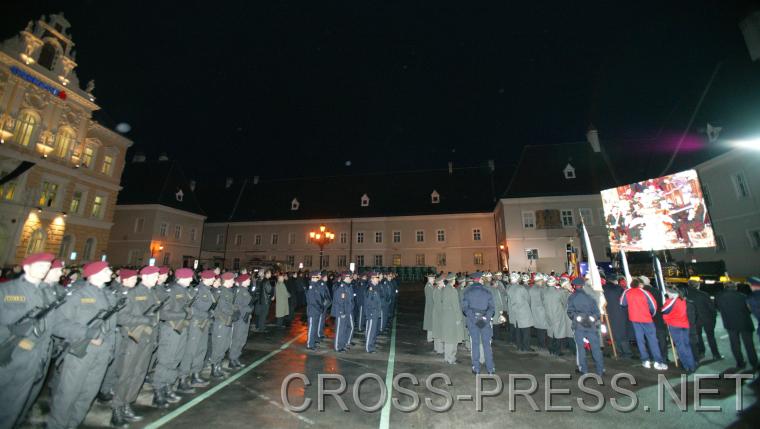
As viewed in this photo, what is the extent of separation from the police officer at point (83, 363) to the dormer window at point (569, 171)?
35.4 metres

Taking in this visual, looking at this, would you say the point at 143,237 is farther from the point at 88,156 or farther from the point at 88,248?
the point at 88,156

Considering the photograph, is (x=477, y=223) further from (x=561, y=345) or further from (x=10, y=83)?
(x=10, y=83)

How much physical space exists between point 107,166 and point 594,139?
46.4 meters

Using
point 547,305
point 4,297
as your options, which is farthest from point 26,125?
point 547,305

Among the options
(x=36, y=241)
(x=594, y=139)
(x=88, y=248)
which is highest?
(x=594, y=139)

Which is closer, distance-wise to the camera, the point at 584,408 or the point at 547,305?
the point at 584,408

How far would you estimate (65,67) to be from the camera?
2178 cm

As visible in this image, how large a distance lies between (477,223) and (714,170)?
782 inches

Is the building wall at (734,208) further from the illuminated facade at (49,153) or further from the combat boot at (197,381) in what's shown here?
the illuminated facade at (49,153)

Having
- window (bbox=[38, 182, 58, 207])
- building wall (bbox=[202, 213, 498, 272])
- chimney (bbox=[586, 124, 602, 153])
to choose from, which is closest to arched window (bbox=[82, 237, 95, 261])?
window (bbox=[38, 182, 58, 207])

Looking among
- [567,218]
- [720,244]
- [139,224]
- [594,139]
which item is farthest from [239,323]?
[594,139]

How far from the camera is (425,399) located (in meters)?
5.75

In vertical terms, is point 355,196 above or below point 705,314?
above

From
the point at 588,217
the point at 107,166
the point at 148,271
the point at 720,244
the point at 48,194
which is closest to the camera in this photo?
the point at 148,271
